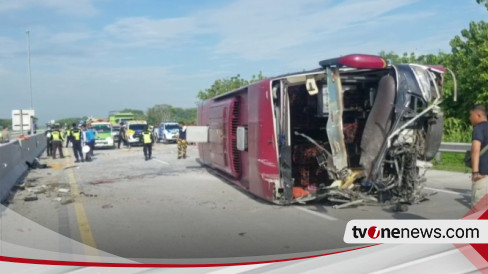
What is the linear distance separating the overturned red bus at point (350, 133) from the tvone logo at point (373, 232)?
12.6 feet

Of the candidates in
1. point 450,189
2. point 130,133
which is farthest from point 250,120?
point 130,133

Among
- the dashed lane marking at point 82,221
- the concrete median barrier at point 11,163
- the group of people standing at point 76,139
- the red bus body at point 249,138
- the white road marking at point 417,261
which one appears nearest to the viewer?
the white road marking at point 417,261

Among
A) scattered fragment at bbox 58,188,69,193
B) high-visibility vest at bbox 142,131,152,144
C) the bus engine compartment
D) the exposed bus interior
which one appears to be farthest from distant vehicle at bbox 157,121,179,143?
the bus engine compartment

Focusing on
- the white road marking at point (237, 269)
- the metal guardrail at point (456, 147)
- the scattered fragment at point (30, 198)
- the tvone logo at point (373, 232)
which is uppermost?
the tvone logo at point (373, 232)

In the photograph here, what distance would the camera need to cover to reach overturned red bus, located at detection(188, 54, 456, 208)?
6.86 meters

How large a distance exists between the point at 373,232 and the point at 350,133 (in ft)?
18.9

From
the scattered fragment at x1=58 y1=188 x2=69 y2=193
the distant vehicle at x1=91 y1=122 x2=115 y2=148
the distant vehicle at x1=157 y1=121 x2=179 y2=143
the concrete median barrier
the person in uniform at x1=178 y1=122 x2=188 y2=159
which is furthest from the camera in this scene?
the distant vehicle at x1=157 y1=121 x2=179 y2=143

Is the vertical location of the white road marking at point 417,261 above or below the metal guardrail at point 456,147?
below

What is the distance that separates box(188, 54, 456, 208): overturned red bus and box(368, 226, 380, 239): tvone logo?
3.84 metres

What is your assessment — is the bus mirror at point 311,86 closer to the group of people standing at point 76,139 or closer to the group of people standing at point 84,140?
the group of people standing at point 84,140

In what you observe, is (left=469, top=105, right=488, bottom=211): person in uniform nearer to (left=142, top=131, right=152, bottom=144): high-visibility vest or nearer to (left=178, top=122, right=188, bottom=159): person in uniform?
(left=178, top=122, right=188, bottom=159): person in uniform

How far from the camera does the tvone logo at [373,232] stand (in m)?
2.67

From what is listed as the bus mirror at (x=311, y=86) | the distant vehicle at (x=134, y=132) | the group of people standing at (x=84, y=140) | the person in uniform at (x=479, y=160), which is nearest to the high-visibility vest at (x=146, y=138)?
the group of people standing at (x=84, y=140)

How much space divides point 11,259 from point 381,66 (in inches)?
209
